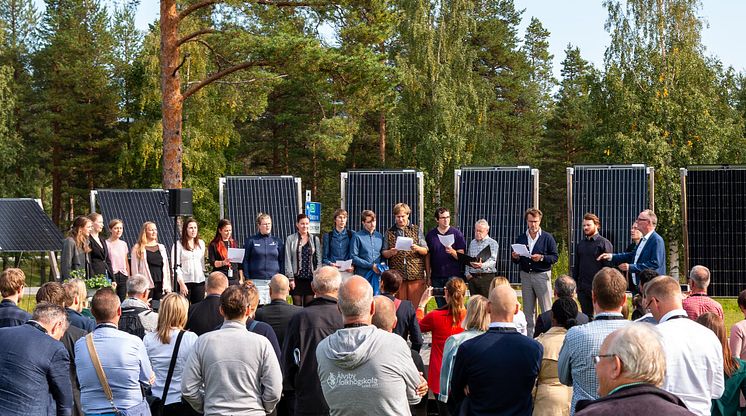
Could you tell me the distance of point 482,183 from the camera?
15797mm

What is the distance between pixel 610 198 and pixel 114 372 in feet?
35.3

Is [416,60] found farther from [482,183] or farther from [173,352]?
[173,352]

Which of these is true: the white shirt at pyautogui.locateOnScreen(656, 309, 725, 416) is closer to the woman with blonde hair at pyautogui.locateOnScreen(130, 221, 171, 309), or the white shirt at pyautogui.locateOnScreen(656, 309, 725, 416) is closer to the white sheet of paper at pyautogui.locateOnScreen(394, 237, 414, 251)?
the white sheet of paper at pyautogui.locateOnScreen(394, 237, 414, 251)

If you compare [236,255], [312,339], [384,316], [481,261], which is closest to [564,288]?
[384,316]

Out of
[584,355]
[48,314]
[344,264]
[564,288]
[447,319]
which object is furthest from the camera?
[344,264]

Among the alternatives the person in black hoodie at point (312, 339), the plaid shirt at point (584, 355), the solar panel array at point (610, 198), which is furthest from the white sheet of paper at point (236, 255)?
the plaid shirt at point (584, 355)

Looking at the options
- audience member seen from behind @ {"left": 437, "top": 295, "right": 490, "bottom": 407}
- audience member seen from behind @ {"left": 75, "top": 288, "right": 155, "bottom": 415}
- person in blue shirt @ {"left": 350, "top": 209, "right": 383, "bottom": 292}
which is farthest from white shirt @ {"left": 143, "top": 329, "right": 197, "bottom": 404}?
person in blue shirt @ {"left": 350, "top": 209, "right": 383, "bottom": 292}

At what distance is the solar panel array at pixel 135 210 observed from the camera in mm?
16781

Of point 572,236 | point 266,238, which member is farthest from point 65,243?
point 572,236

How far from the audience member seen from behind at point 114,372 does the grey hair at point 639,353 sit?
366 centimetres

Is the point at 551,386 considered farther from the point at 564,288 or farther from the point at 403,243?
the point at 403,243

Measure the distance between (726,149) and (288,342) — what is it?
3422cm

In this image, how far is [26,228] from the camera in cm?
1666

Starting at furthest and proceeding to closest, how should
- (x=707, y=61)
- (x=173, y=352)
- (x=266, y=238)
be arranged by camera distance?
(x=707, y=61), (x=266, y=238), (x=173, y=352)
